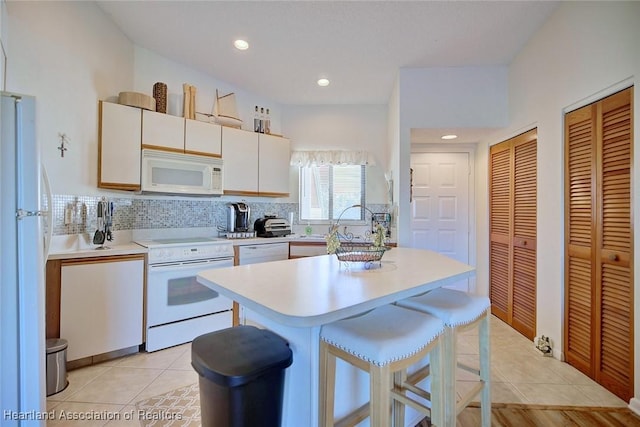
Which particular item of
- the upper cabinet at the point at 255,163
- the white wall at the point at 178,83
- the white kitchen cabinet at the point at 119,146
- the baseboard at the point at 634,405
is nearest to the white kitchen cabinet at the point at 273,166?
the upper cabinet at the point at 255,163

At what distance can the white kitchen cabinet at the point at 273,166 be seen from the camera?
12.0 ft

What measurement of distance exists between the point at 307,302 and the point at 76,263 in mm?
2074

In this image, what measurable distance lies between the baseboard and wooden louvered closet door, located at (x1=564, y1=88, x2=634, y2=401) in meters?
0.07

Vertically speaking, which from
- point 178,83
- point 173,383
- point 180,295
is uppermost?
point 178,83

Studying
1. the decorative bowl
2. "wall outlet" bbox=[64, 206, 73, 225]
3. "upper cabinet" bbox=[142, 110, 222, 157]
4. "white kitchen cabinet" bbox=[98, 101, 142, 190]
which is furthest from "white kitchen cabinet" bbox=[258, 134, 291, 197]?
the decorative bowl

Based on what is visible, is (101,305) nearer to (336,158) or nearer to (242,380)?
(242,380)

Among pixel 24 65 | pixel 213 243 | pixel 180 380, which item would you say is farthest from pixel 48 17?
pixel 180 380

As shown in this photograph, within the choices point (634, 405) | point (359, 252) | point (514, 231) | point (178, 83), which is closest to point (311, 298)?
point (359, 252)

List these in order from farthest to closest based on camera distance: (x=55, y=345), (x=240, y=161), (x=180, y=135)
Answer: (x=240, y=161), (x=180, y=135), (x=55, y=345)

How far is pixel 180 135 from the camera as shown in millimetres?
2971

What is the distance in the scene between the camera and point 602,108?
6.72 ft

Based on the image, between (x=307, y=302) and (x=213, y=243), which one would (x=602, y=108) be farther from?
(x=213, y=243)

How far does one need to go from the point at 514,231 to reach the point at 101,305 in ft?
12.4

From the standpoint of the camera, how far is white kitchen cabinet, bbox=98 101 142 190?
2523mm
